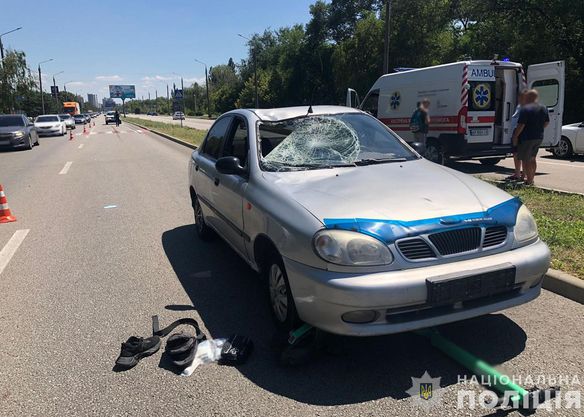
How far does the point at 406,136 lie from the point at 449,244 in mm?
10923

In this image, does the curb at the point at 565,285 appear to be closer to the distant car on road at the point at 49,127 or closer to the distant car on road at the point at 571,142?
the distant car on road at the point at 571,142

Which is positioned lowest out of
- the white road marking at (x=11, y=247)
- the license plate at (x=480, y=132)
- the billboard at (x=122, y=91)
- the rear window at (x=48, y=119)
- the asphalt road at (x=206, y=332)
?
the asphalt road at (x=206, y=332)

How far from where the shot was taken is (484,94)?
11.6 meters

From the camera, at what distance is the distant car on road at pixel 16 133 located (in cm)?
2153

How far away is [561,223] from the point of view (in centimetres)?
597

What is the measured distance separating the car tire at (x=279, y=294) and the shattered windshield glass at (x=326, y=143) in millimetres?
915

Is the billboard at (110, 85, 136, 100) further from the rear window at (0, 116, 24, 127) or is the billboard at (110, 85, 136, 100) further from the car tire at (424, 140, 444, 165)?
the car tire at (424, 140, 444, 165)

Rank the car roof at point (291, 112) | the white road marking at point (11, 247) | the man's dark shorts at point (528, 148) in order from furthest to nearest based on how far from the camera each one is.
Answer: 1. the man's dark shorts at point (528, 148)
2. the white road marking at point (11, 247)
3. the car roof at point (291, 112)

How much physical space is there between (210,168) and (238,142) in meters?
0.65

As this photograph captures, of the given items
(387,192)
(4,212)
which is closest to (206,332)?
(387,192)

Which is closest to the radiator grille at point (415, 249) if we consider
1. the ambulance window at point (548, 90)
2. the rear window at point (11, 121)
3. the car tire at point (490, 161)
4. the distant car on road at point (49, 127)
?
the car tire at point (490, 161)

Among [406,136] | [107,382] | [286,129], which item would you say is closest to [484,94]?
[406,136]

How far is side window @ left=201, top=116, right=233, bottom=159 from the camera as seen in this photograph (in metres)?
5.40

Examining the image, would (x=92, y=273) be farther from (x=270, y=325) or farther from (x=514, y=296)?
(x=514, y=296)
